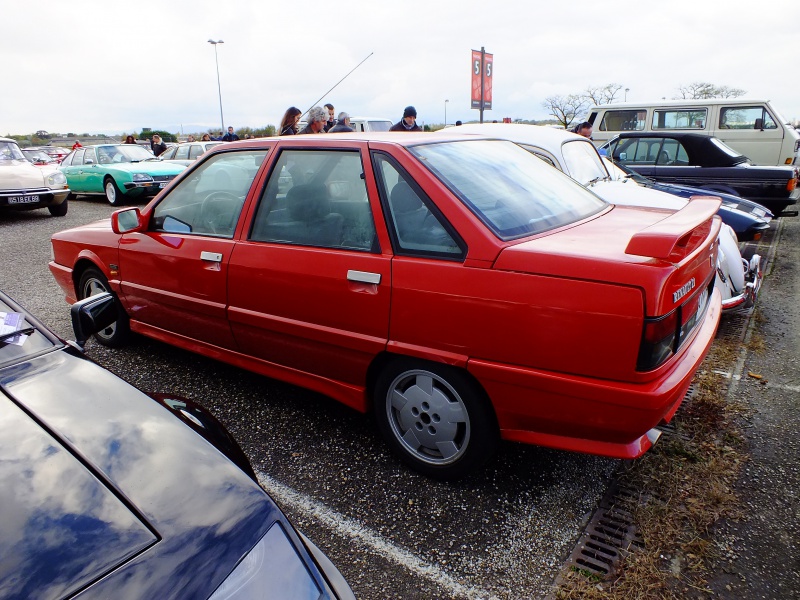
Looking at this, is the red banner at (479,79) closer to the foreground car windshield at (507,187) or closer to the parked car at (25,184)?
the parked car at (25,184)

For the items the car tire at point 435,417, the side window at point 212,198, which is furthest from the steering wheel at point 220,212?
the car tire at point 435,417

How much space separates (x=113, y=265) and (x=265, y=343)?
5.04ft

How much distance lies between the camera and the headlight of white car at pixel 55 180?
34.9 ft

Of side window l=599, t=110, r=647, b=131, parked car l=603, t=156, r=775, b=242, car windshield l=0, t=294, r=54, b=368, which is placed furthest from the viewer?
→ side window l=599, t=110, r=647, b=131

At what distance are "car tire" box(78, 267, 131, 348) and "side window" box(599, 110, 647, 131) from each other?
1147cm

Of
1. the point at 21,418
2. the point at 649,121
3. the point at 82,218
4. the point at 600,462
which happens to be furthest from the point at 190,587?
the point at 649,121

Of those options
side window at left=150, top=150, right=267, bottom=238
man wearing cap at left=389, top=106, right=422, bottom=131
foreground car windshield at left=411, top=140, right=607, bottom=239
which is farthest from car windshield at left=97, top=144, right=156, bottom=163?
foreground car windshield at left=411, top=140, right=607, bottom=239

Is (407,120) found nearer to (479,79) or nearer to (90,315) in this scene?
(90,315)

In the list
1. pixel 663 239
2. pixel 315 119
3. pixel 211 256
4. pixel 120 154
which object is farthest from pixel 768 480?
pixel 120 154

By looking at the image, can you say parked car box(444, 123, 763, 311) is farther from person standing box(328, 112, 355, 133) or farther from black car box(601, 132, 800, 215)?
black car box(601, 132, 800, 215)

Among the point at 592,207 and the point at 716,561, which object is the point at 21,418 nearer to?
the point at 716,561

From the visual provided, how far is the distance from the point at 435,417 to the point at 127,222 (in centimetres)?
238

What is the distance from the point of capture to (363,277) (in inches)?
99.6

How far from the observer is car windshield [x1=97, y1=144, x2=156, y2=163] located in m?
13.2
